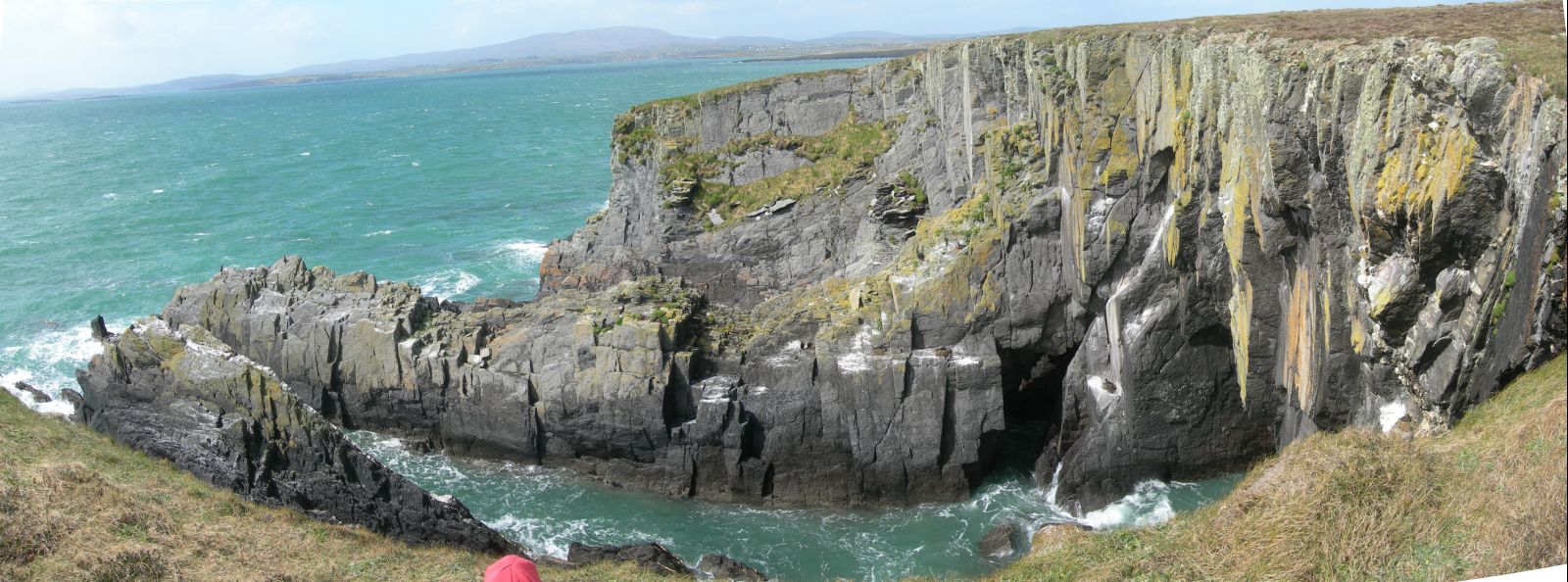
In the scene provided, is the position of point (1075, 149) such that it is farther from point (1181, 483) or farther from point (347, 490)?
point (347, 490)

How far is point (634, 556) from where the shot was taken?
2741cm

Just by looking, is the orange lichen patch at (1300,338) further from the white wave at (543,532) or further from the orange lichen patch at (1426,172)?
the white wave at (543,532)

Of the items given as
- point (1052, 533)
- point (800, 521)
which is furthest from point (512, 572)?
point (800, 521)

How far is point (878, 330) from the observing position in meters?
32.9

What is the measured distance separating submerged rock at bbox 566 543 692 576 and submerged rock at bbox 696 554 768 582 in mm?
520

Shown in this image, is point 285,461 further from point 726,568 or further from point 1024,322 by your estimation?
point 1024,322

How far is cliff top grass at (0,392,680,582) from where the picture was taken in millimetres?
20062

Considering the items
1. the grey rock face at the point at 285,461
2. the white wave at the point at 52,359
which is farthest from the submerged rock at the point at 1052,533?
the white wave at the point at 52,359

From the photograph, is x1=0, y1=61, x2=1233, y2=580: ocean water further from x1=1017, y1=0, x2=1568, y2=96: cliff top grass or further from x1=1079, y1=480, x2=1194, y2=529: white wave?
x1=1017, y1=0, x2=1568, y2=96: cliff top grass

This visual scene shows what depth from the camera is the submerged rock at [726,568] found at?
27.4m

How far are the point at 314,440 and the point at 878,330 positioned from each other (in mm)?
17244

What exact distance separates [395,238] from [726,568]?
49095 mm

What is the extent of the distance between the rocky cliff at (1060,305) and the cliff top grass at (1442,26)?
0.43 m

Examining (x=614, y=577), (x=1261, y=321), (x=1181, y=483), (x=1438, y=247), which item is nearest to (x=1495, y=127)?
(x=1438, y=247)
